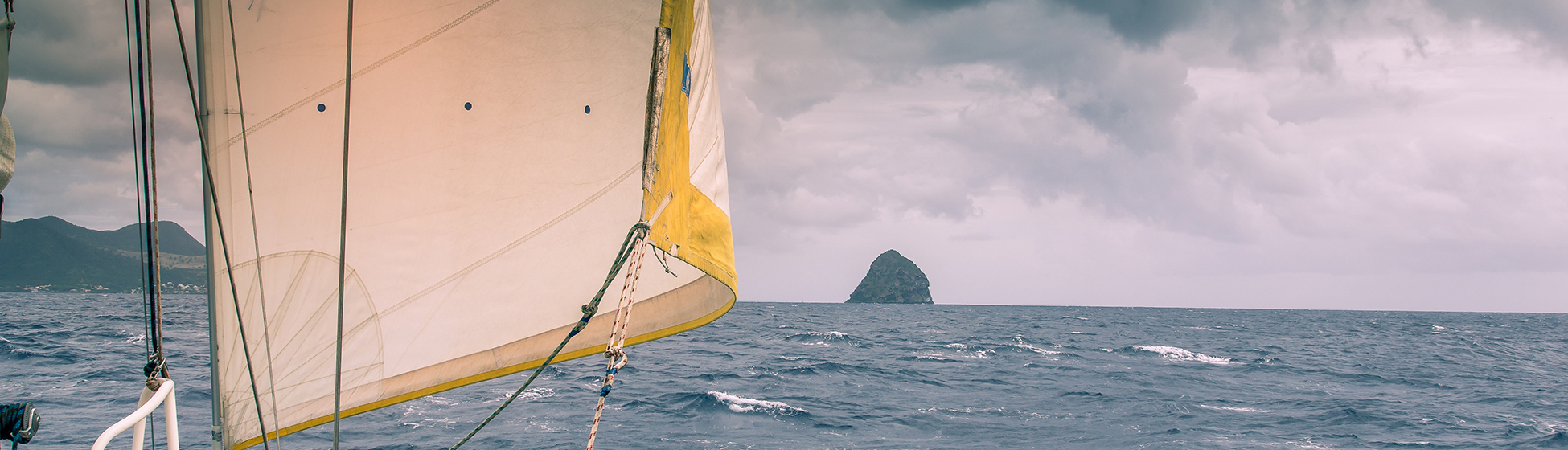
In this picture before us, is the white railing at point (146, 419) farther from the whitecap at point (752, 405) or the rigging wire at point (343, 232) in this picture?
the whitecap at point (752, 405)

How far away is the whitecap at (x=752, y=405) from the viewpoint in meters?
17.5

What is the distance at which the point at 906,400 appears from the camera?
19781mm

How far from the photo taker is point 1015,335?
5300 cm

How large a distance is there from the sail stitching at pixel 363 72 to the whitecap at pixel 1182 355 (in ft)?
118

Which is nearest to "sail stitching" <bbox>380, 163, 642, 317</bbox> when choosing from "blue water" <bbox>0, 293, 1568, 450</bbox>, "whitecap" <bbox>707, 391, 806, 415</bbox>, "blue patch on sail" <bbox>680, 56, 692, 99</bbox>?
"blue patch on sail" <bbox>680, 56, 692, 99</bbox>

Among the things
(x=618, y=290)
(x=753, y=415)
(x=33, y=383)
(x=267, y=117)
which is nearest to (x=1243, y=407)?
(x=753, y=415)

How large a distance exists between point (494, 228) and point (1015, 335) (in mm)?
52999

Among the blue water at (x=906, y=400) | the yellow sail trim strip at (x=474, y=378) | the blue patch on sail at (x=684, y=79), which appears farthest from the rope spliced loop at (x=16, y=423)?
the blue water at (x=906, y=400)

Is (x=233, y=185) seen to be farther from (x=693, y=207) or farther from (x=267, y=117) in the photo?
(x=693, y=207)

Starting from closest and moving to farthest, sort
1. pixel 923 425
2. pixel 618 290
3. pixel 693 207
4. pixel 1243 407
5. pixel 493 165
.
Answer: pixel 693 207
pixel 493 165
pixel 618 290
pixel 923 425
pixel 1243 407

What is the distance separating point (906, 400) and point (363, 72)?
17.9 meters

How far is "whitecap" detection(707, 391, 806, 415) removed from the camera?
1750 cm

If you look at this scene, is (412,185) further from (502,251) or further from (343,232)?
(343,232)

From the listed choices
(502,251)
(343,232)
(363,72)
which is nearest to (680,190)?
(343,232)
